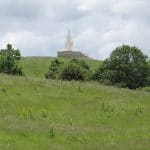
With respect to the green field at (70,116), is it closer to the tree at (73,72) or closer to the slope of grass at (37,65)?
the tree at (73,72)

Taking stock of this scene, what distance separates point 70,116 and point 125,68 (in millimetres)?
50565

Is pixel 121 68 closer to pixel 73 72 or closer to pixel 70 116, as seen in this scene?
pixel 73 72

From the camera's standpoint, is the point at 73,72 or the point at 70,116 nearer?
the point at 70,116

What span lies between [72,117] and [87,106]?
5.23m

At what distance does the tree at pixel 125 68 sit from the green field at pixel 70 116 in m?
32.6

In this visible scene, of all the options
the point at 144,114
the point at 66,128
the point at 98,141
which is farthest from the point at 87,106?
the point at 98,141

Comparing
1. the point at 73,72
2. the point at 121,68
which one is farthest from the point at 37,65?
the point at 73,72

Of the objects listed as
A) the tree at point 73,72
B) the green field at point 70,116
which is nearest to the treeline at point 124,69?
the tree at point 73,72

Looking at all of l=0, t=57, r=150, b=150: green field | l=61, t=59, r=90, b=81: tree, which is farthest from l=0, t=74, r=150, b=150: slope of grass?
l=61, t=59, r=90, b=81: tree

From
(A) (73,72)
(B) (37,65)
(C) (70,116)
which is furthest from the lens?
(B) (37,65)

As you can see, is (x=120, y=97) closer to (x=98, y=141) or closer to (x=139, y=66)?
(x=98, y=141)

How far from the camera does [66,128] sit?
33094 mm

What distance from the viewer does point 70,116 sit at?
130 feet

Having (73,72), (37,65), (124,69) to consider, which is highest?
(37,65)
